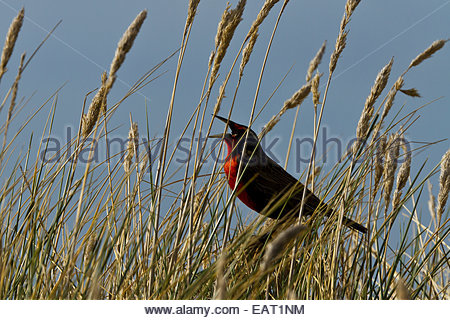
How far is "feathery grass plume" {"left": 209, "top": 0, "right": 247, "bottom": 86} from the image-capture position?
81.6 inches

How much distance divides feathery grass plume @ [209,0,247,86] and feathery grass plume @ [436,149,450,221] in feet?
4.34

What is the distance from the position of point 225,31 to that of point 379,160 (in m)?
1.02

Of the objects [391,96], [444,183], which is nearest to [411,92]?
[391,96]

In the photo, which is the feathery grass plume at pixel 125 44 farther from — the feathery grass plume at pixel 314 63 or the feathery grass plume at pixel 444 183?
the feathery grass plume at pixel 444 183

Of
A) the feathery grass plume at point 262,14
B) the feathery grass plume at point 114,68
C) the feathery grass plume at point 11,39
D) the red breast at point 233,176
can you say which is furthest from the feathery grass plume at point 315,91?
the feathery grass plume at point 11,39

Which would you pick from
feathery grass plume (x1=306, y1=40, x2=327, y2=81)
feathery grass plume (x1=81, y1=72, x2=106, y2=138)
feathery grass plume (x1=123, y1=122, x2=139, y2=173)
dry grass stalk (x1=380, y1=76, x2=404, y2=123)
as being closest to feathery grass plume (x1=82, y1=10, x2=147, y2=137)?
feathery grass plume (x1=81, y1=72, x2=106, y2=138)

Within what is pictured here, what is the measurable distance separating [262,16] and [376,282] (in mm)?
1412

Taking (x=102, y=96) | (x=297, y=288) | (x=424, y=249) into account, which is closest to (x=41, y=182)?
(x=102, y=96)

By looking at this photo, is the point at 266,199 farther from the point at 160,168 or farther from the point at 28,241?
the point at 28,241

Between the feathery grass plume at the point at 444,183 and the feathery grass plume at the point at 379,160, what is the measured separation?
0.35m

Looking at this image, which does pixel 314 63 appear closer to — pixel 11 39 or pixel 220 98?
pixel 220 98

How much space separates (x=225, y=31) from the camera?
81.6 inches

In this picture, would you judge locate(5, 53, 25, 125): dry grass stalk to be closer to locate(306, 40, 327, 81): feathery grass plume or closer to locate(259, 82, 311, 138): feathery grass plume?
locate(259, 82, 311, 138): feathery grass plume
